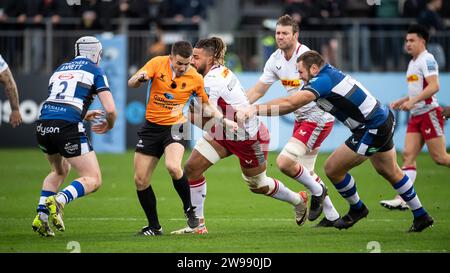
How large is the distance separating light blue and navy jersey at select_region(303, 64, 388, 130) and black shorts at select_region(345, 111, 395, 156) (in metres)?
0.07

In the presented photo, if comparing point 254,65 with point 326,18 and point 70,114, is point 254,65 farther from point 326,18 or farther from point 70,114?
point 70,114

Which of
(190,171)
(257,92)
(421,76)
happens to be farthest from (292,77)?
(421,76)

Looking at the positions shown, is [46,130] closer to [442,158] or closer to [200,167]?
[200,167]

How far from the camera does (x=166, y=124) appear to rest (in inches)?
446

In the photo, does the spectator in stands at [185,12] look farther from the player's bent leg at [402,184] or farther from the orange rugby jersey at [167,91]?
the player's bent leg at [402,184]

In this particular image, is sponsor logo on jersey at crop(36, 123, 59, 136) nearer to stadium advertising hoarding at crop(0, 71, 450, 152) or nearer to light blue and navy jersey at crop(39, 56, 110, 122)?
light blue and navy jersey at crop(39, 56, 110, 122)

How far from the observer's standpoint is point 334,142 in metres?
23.5

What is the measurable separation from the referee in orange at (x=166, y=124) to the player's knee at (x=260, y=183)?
3.05ft

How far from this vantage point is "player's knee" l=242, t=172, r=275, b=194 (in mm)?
11797

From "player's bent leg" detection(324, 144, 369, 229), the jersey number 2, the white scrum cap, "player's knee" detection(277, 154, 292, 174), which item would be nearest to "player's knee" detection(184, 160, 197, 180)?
"player's knee" detection(277, 154, 292, 174)

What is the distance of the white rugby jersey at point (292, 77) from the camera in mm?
12695

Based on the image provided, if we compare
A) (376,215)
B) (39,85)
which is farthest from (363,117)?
(39,85)

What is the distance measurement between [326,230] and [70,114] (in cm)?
372

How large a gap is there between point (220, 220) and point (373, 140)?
9.47 ft
